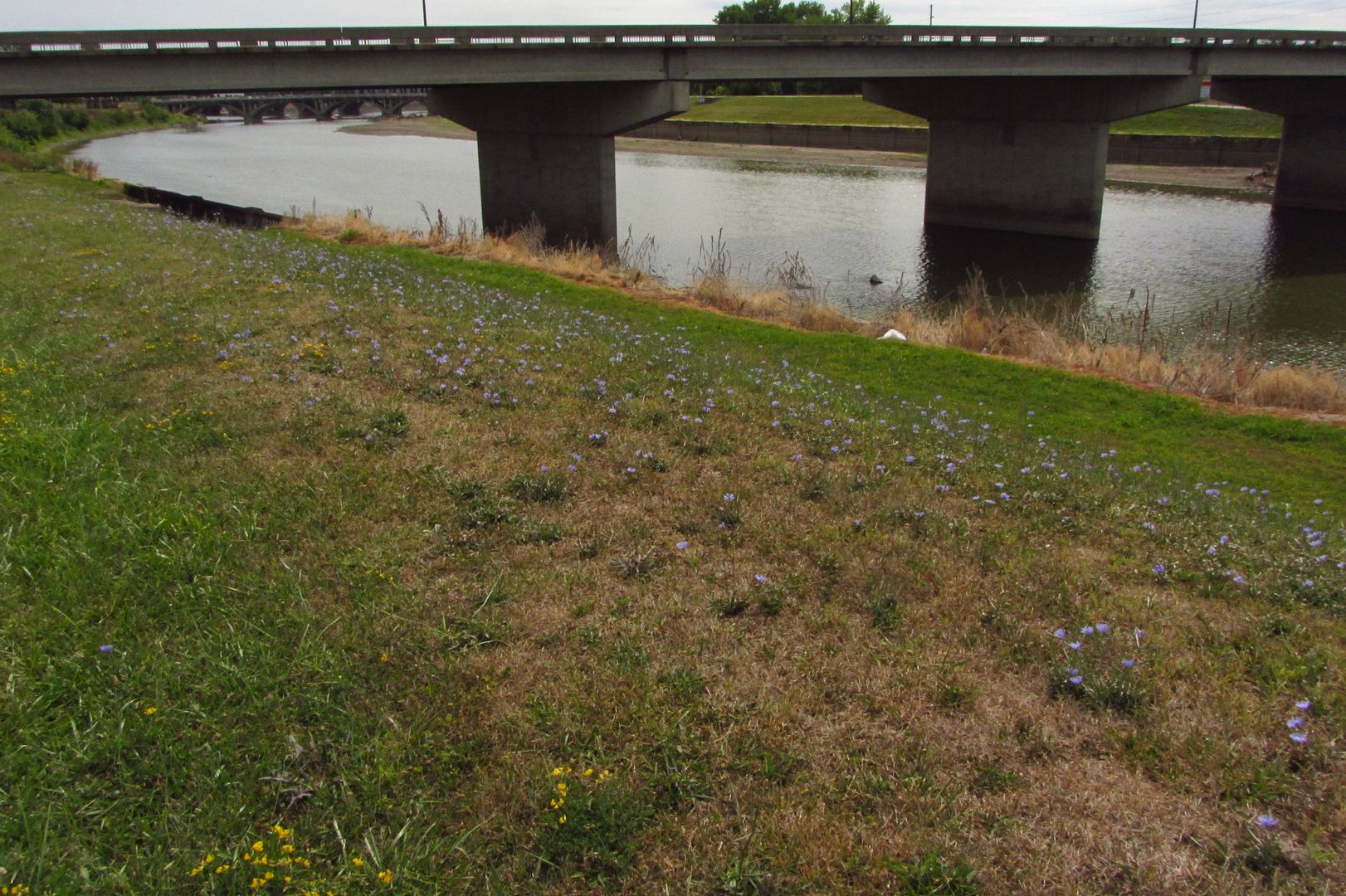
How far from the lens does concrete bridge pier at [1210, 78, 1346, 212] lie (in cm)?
4338

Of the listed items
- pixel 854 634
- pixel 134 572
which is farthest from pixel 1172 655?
pixel 134 572

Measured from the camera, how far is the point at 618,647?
168 inches

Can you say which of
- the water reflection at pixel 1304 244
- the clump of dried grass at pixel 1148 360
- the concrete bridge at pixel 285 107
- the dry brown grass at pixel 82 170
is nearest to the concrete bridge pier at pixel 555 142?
the dry brown grass at pixel 82 170

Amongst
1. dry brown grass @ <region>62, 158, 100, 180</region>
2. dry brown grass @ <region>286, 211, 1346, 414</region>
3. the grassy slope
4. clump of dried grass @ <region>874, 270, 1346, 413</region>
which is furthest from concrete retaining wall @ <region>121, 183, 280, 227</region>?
the grassy slope

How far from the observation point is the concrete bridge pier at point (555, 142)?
31.4 meters

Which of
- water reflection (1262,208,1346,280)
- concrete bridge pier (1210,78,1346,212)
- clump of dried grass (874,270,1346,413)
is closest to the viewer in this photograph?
clump of dried grass (874,270,1346,413)

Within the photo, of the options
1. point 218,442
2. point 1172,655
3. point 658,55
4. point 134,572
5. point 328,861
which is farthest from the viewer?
point 658,55

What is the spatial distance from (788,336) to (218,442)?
32.1ft

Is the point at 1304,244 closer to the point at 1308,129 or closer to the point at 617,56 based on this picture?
the point at 1308,129

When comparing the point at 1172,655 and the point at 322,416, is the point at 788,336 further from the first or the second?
the point at 1172,655

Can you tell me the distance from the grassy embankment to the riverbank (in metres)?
50.3

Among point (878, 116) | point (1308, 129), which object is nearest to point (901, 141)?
point (878, 116)

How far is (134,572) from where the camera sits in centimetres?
461

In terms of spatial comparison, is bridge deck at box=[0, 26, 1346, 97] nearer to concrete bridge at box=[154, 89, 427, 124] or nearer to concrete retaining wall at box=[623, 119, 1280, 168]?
concrete retaining wall at box=[623, 119, 1280, 168]
